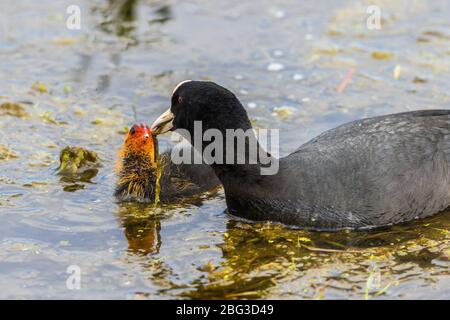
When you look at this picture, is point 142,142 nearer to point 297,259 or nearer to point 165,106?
point 297,259

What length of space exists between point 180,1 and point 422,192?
5.15 metres

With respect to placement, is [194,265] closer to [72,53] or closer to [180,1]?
[72,53]

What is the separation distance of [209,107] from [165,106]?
A: 235 centimetres

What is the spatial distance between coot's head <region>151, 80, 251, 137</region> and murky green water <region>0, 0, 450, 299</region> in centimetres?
77

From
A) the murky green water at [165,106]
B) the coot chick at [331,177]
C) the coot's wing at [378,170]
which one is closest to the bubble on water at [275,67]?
the murky green water at [165,106]

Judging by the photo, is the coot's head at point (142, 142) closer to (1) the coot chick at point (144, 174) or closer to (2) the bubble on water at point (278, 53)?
(1) the coot chick at point (144, 174)

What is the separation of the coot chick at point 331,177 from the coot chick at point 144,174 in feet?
1.19

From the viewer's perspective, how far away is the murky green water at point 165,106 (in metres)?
5.93

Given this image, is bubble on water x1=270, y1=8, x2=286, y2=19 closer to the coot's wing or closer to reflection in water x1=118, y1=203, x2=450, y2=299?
the coot's wing

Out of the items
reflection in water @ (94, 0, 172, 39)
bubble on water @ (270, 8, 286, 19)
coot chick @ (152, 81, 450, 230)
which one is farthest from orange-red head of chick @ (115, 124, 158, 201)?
bubble on water @ (270, 8, 286, 19)

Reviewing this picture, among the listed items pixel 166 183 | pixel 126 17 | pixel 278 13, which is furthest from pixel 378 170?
pixel 126 17

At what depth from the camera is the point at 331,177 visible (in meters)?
6.40

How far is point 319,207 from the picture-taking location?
640 centimetres

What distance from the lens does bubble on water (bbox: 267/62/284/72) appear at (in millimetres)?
9377
